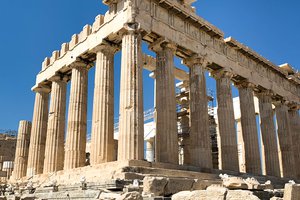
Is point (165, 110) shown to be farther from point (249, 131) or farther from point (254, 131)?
point (254, 131)

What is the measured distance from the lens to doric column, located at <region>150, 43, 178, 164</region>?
19.7 meters

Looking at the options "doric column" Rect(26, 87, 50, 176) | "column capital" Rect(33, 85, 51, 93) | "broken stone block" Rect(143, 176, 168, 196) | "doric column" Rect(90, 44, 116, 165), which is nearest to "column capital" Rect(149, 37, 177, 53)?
"doric column" Rect(90, 44, 116, 165)

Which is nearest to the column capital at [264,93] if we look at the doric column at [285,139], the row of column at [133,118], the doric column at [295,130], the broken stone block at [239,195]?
the row of column at [133,118]

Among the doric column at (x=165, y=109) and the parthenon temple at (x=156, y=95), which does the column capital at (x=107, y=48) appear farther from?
the doric column at (x=165, y=109)

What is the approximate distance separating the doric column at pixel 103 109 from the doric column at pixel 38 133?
8.63 metres

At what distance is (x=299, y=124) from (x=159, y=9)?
19980 millimetres

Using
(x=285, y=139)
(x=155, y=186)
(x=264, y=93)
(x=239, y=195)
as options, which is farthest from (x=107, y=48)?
(x=285, y=139)

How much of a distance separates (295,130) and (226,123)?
12.4 m

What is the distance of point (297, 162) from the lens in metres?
32.1

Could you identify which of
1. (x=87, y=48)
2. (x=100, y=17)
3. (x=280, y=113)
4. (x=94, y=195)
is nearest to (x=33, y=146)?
(x=87, y=48)

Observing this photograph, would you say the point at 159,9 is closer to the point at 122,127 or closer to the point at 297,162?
the point at 122,127

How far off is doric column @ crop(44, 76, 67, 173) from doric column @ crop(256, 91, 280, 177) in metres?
16.0

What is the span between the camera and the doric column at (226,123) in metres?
23.7

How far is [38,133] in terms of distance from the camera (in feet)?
90.0
